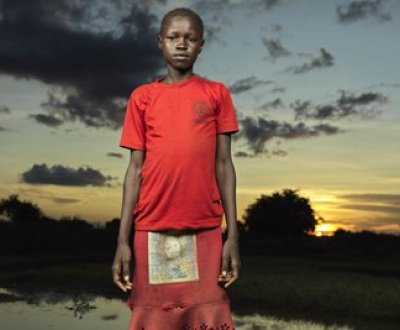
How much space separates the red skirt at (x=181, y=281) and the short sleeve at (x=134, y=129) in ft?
1.57

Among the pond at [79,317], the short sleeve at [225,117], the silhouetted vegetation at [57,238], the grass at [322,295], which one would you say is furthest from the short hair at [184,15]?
the silhouetted vegetation at [57,238]

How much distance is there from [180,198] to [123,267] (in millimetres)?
504

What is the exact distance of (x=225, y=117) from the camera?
4082 millimetres

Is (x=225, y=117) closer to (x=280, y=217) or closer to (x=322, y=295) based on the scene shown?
(x=322, y=295)

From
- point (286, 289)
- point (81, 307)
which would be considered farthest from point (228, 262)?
point (286, 289)

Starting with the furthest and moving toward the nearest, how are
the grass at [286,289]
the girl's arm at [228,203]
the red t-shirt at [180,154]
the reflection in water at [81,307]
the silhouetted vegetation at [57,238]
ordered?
the silhouetted vegetation at [57,238] → the grass at [286,289] → the reflection in water at [81,307] → the girl's arm at [228,203] → the red t-shirt at [180,154]

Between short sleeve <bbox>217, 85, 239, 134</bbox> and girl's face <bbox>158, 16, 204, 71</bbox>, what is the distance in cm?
26

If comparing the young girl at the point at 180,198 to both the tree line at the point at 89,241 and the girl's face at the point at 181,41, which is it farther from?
the tree line at the point at 89,241

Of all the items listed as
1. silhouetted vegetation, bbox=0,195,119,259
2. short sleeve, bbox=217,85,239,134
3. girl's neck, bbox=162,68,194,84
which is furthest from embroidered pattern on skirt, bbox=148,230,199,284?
silhouetted vegetation, bbox=0,195,119,259

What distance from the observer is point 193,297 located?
157 inches

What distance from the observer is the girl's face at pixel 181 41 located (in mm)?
3992

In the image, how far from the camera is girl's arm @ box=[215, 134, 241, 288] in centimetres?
401

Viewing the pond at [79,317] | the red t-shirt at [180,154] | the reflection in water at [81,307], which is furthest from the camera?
the reflection in water at [81,307]

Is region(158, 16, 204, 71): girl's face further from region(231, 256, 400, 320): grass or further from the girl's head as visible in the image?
region(231, 256, 400, 320): grass
